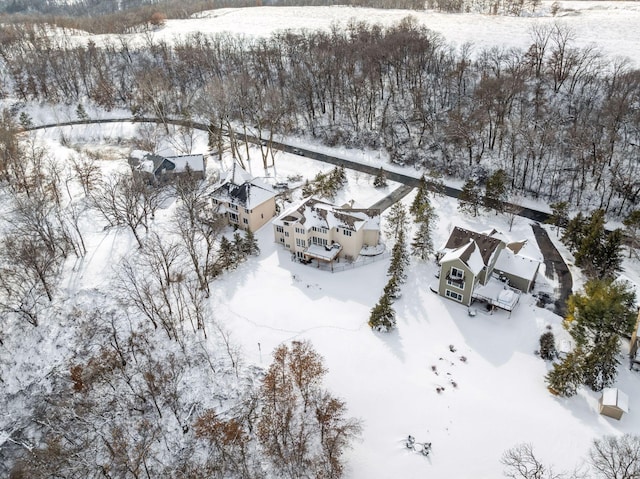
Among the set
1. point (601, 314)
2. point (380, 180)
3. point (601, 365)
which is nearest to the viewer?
point (601, 365)

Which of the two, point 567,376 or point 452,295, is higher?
point 567,376

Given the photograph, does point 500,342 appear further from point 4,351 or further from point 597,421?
point 4,351

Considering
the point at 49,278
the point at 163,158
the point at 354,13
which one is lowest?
the point at 49,278

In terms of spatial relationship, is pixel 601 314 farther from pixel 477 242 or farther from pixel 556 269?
pixel 556 269

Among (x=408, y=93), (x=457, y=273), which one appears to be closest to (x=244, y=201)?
(x=457, y=273)

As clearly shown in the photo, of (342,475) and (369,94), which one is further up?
(369,94)

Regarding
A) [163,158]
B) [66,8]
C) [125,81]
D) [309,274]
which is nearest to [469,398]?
[309,274]

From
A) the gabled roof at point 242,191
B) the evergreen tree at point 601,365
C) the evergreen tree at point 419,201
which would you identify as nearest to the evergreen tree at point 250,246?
the gabled roof at point 242,191

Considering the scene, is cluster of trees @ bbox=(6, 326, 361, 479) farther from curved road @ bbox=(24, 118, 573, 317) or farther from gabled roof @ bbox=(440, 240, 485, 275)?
curved road @ bbox=(24, 118, 573, 317)
